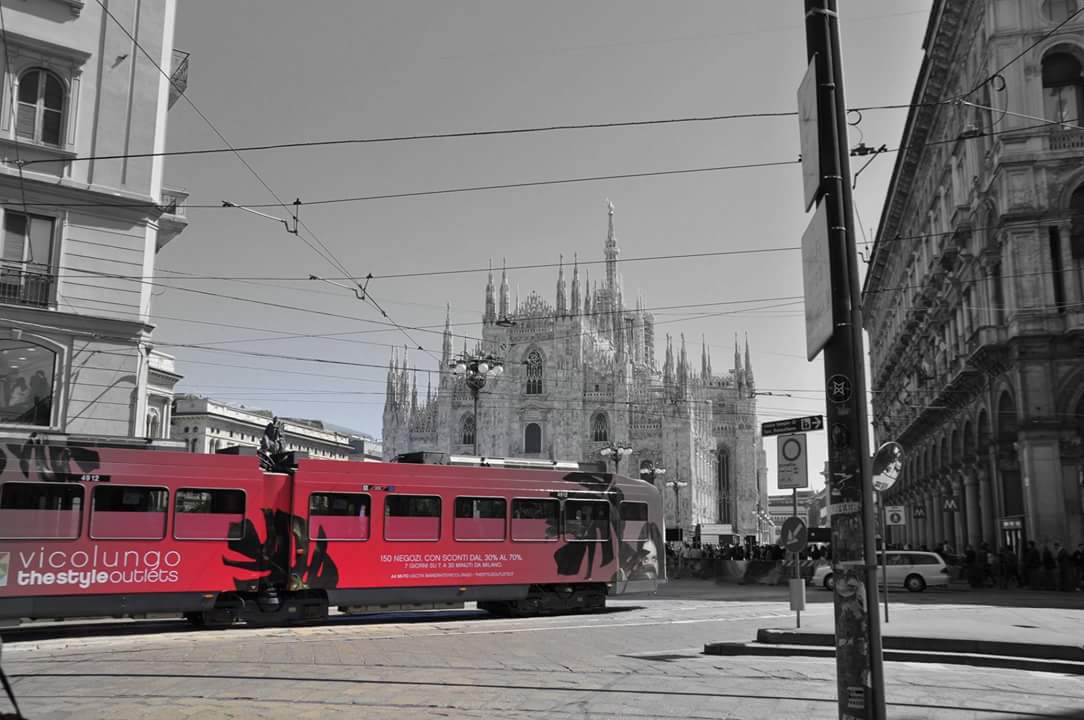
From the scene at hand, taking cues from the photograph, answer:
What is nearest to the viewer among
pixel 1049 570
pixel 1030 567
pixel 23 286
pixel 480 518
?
pixel 480 518

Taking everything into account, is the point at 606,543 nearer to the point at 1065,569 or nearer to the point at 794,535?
the point at 794,535

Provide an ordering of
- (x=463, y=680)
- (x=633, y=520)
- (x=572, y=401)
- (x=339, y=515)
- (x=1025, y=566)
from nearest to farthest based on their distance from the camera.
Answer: (x=463, y=680) → (x=339, y=515) → (x=633, y=520) → (x=1025, y=566) → (x=572, y=401)

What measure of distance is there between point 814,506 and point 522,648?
5458 cm

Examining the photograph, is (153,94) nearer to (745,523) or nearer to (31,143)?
(31,143)

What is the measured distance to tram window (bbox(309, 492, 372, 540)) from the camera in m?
15.3

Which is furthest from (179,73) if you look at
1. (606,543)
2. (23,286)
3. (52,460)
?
(606,543)

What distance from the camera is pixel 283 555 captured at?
15.1 metres

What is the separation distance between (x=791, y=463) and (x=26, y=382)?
13768 millimetres

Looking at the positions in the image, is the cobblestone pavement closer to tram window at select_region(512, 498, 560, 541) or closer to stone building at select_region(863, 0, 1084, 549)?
tram window at select_region(512, 498, 560, 541)

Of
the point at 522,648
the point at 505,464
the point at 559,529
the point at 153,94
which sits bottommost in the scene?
the point at 522,648

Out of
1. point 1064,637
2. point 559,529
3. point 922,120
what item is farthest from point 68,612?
point 922,120

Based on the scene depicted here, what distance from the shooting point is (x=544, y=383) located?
8350 cm

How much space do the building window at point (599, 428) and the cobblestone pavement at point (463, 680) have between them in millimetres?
68927

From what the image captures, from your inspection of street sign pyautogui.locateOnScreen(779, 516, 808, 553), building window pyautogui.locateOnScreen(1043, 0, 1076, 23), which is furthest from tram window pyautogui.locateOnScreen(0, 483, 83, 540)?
building window pyautogui.locateOnScreen(1043, 0, 1076, 23)
